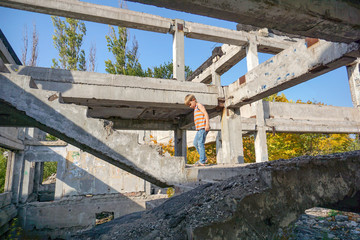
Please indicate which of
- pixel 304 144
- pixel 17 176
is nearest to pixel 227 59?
pixel 304 144

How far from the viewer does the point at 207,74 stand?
14.9 m

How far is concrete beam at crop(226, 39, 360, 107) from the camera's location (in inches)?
146

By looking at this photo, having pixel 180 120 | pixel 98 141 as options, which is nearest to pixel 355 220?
pixel 98 141

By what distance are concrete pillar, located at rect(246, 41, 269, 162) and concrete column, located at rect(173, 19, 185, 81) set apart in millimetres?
4325

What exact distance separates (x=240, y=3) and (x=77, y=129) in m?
3.99

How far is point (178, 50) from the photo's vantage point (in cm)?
887

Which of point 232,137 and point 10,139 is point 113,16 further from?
point 10,139

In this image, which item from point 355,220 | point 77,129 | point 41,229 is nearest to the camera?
point 355,220

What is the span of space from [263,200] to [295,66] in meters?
3.47

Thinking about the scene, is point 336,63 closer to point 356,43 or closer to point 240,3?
point 356,43

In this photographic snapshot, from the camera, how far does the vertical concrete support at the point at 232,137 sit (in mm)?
6699

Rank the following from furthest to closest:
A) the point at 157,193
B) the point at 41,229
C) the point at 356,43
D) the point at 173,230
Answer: the point at 157,193 → the point at 41,229 → the point at 356,43 → the point at 173,230

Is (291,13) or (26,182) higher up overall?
(291,13)

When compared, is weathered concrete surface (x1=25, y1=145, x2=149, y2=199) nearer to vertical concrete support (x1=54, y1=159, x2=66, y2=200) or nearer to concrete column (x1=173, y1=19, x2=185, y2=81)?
vertical concrete support (x1=54, y1=159, x2=66, y2=200)
